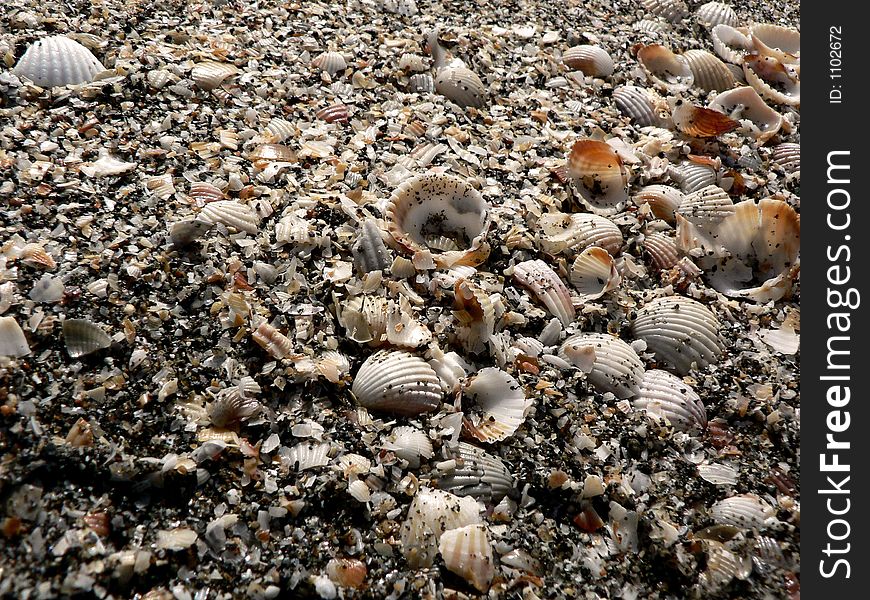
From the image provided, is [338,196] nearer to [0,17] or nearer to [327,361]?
Answer: [327,361]

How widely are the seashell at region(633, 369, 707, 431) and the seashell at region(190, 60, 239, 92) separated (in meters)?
1.99

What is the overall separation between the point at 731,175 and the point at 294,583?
Result: 234 cm

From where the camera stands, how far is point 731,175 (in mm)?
2764

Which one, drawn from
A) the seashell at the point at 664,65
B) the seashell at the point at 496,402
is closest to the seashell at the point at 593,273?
the seashell at the point at 496,402

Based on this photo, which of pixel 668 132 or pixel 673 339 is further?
pixel 668 132

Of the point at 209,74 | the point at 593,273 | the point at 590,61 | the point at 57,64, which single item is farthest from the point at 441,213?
the point at 57,64

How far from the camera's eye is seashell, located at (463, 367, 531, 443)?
6.26ft

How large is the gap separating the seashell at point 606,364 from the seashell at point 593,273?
0.80 ft

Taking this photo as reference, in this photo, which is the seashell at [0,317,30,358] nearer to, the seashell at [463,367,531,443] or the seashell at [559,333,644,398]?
the seashell at [463,367,531,443]

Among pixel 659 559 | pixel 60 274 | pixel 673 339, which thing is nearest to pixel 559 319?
pixel 673 339

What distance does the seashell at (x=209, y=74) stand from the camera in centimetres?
259

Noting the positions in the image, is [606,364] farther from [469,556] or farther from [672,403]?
[469,556]

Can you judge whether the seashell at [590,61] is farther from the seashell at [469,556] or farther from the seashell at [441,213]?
the seashell at [469,556]

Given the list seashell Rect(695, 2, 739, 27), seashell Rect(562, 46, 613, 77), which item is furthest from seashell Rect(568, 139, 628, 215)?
seashell Rect(695, 2, 739, 27)
